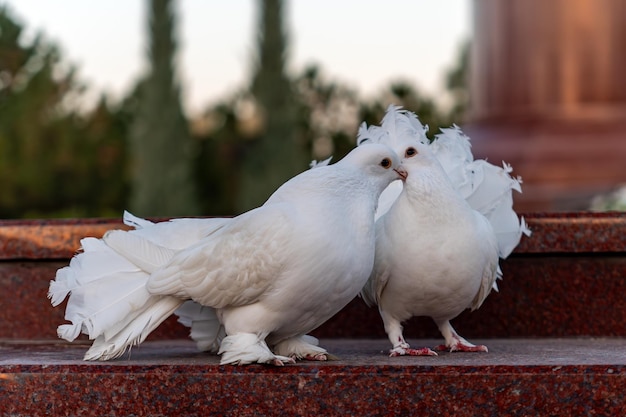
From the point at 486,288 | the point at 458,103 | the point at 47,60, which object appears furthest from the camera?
the point at 458,103

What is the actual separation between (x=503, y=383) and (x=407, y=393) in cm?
26

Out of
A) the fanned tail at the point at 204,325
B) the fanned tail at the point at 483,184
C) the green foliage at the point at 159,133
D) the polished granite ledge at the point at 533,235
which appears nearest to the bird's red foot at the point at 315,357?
the fanned tail at the point at 204,325

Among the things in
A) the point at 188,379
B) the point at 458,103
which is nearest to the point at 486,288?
the point at 188,379

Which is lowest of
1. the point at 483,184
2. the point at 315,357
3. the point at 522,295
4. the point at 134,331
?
the point at 522,295

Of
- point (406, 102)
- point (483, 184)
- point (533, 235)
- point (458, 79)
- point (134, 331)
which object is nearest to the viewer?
point (134, 331)

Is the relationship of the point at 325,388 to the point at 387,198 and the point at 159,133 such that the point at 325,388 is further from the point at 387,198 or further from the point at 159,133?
the point at 159,133

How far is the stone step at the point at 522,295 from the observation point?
3.89 metres

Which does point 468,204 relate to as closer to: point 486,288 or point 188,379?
point 486,288

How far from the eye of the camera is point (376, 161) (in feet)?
9.95

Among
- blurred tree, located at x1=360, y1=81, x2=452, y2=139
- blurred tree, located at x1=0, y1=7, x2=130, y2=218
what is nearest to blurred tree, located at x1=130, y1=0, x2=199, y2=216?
blurred tree, located at x1=0, y1=7, x2=130, y2=218

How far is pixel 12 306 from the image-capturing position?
3.96 meters

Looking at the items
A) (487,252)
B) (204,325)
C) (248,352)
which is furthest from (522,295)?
(248,352)

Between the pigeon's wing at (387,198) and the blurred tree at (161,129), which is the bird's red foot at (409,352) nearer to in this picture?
the pigeon's wing at (387,198)

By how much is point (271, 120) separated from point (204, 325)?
11.3 metres
